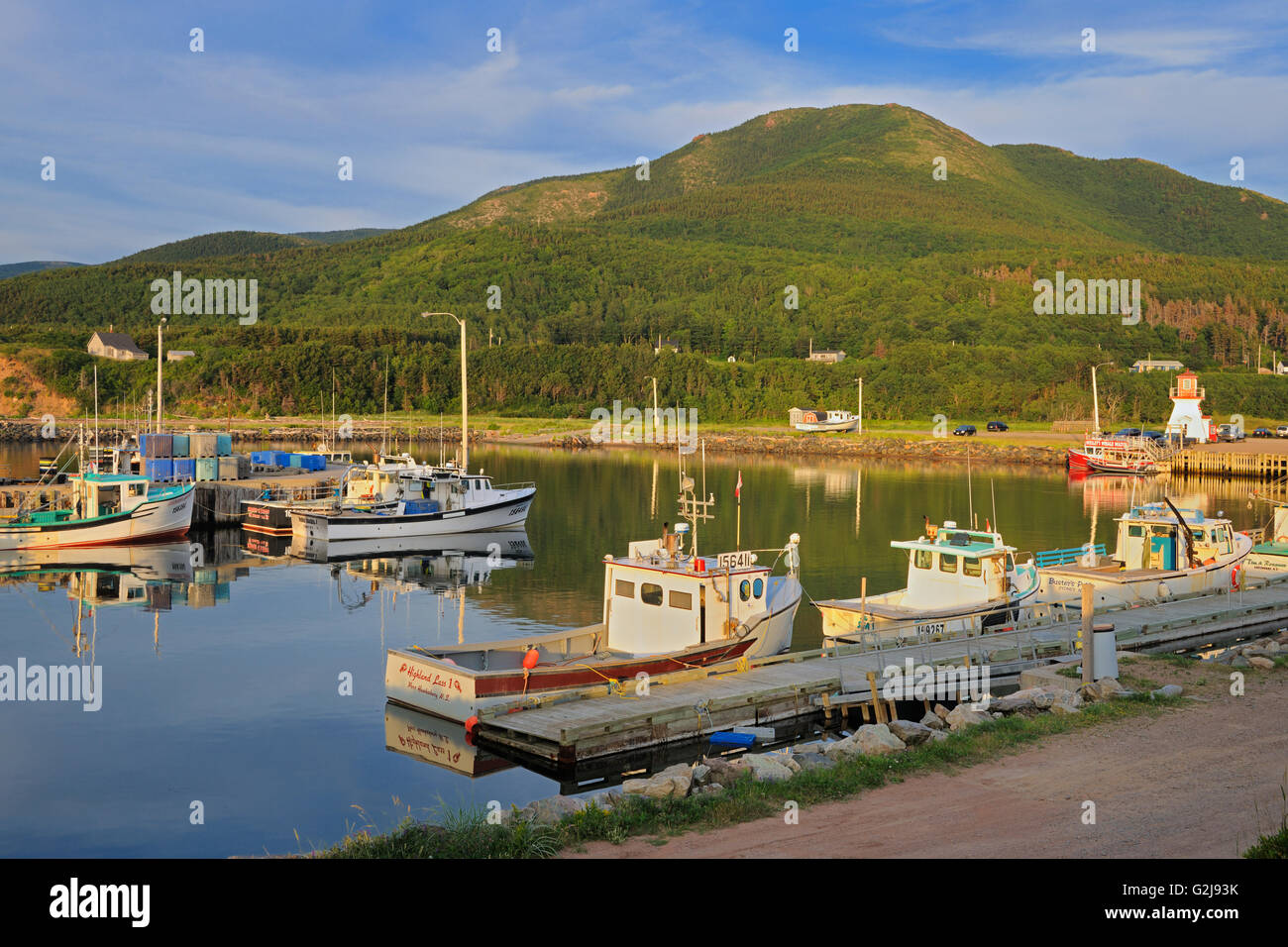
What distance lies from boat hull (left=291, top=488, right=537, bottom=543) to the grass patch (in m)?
30.3

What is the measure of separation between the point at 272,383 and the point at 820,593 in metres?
121

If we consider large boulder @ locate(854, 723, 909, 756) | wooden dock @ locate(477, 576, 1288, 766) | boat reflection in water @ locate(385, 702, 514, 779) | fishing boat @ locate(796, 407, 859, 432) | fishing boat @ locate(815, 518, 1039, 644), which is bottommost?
boat reflection in water @ locate(385, 702, 514, 779)

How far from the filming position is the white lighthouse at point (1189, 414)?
98.1 metres

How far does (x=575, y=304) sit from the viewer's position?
198m

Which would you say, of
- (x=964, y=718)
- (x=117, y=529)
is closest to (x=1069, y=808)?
(x=964, y=718)

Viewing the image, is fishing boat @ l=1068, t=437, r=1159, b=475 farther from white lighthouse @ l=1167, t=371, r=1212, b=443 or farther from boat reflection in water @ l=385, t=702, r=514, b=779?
boat reflection in water @ l=385, t=702, r=514, b=779

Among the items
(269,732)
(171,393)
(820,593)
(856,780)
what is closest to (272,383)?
(171,393)

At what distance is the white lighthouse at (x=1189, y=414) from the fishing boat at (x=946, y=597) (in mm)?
79938

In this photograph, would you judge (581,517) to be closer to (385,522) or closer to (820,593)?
(385,522)

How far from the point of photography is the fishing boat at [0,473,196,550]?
40812 millimetres

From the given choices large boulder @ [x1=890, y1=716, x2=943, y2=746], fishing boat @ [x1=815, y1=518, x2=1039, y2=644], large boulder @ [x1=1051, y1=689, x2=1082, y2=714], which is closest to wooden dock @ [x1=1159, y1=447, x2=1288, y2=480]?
fishing boat @ [x1=815, y1=518, x2=1039, y2=644]

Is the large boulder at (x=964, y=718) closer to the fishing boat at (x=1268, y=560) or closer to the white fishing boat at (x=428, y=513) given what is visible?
the fishing boat at (x=1268, y=560)

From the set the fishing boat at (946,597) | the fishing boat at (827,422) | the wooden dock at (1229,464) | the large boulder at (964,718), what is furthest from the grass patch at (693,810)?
the fishing boat at (827,422)

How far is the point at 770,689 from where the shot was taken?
1889 cm
